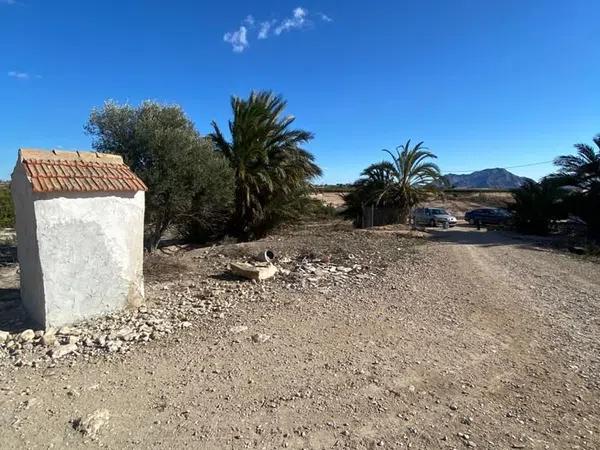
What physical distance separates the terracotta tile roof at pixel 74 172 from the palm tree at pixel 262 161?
400 inches

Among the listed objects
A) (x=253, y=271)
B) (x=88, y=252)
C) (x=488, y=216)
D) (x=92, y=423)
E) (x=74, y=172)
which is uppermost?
(x=74, y=172)

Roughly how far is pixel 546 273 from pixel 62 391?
1067 cm

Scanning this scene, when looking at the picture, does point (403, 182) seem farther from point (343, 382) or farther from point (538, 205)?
point (343, 382)

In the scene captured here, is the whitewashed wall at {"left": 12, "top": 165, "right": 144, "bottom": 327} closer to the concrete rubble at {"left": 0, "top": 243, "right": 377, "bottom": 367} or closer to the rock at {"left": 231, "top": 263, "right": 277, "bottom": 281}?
the concrete rubble at {"left": 0, "top": 243, "right": 377, "bottom": 367}

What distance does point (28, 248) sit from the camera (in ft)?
20.8

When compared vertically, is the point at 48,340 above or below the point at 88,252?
below

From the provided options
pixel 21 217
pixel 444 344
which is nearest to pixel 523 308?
pixel 444 344

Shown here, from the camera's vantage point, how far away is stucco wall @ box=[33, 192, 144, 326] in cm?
582

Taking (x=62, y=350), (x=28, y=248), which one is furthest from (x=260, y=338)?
(x=28, y=248)

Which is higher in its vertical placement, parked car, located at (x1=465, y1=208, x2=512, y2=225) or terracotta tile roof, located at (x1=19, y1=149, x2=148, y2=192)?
terracotta tile roof, located at (x1=19, y1=149, x2=148, y2=192)

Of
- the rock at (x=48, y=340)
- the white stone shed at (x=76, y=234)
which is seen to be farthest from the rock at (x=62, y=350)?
the white stone shed at (x=76, y=234)

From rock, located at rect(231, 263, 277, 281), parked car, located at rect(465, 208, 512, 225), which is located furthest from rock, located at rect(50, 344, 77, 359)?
parked car, located at rect(465, 208, 512, 225)

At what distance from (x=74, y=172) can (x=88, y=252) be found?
1260 mm

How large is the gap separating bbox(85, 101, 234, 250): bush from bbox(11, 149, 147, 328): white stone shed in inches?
193
